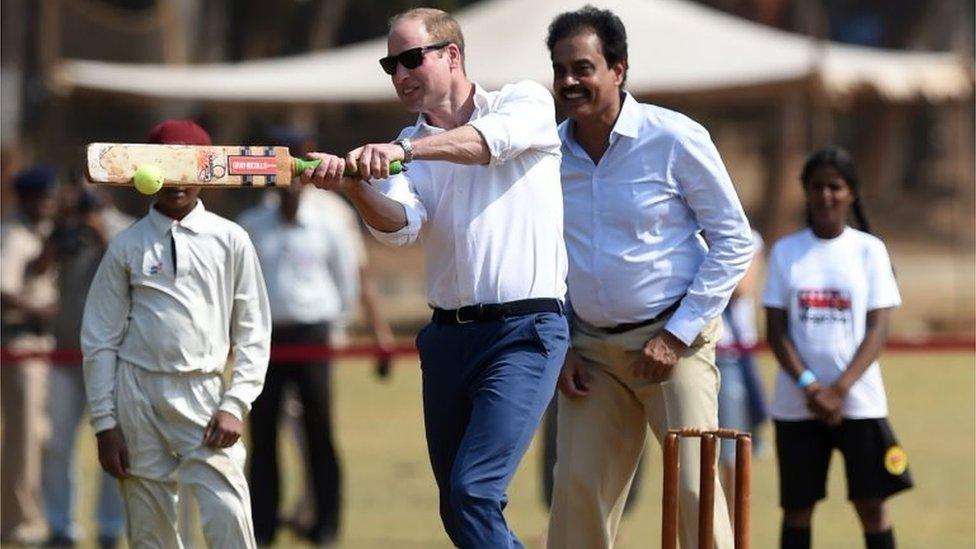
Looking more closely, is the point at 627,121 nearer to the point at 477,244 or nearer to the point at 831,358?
the point at 477,244

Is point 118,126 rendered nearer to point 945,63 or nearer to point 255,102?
point 255,102

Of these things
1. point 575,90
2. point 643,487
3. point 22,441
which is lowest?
point 643,487

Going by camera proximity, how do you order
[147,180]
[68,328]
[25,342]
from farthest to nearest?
[25,342] < [68,328] < [147,180]

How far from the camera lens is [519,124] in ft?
22.0

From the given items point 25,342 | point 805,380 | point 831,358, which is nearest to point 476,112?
point 805,380

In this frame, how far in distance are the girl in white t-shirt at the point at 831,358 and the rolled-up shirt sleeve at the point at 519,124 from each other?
2.06 m

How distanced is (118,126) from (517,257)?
30296mm

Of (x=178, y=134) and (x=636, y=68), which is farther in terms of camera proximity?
(x=636, y=68)

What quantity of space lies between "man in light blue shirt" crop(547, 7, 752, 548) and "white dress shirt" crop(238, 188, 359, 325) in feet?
14.0

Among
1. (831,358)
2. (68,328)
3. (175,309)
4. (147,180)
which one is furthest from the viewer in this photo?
(68,328)

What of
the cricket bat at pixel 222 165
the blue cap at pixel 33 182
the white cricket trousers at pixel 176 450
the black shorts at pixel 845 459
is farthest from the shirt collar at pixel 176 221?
the blue cap at pixel 33 182

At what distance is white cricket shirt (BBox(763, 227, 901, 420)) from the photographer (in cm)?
856

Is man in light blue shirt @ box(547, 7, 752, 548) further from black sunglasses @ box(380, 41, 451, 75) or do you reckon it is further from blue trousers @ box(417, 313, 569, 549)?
black sunglasses @ box(380, 41, 451, 75)

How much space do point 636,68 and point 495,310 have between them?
14.2 m
